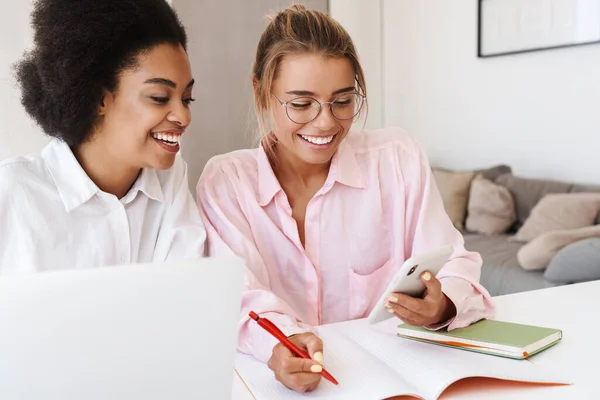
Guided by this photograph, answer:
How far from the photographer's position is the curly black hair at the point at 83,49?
47.9 inches

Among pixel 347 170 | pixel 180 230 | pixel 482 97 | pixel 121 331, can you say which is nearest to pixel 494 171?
pixel 482 97

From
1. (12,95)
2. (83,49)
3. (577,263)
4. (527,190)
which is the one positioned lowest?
(577,263)

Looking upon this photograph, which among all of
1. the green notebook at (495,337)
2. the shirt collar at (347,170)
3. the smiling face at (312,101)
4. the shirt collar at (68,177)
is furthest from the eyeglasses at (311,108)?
the green notebook at (495,337)

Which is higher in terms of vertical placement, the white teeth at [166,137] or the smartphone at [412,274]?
the white teeth at [166,137]

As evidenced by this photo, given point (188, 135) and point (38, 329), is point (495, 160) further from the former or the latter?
point (38, 329)

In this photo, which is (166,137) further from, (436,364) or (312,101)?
(436,364)

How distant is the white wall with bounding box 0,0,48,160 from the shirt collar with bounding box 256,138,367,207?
81.9 inches

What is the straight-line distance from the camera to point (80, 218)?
127 cm

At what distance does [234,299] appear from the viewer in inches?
27.1

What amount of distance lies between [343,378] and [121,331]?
0.46m

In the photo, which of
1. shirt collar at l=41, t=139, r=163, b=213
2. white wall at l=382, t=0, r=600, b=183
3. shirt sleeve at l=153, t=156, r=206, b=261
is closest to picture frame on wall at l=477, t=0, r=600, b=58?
white wall at l=382, t=0, r=600, b=183

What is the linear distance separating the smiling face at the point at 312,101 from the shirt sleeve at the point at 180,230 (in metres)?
0.28

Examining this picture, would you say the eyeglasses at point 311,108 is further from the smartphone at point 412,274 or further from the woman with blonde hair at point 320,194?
the smartphone at point 412,274

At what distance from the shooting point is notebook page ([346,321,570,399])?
0.96 metres
